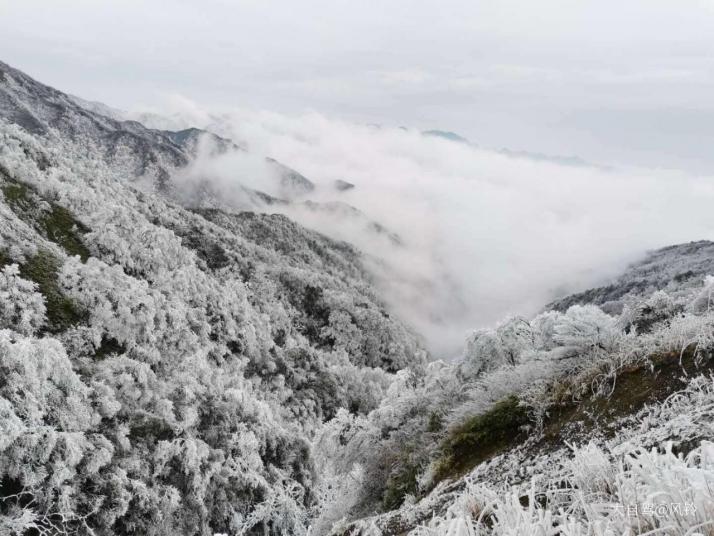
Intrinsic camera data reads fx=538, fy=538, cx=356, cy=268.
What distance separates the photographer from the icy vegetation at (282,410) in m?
→ 4.82

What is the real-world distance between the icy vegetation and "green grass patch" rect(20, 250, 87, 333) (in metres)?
0.23

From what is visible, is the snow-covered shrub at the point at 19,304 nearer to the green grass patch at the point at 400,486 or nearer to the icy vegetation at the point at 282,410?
the icy vegetation at the point at 282,410

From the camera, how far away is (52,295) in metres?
53.7

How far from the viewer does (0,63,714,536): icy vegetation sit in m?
4.82

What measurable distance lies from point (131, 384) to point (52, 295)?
1491 cm

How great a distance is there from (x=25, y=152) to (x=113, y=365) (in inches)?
2496

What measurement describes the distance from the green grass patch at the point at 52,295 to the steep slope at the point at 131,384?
202 mm

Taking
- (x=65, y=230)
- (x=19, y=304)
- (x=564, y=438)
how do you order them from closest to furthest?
(x=564, y=438), (x=19, y=304), (x=65, y=230)

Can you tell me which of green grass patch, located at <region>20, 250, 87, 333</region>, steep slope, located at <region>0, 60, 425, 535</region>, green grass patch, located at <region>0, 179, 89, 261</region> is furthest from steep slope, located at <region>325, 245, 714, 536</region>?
green grass patch, located at <region>0, 179, 89, 261</region>

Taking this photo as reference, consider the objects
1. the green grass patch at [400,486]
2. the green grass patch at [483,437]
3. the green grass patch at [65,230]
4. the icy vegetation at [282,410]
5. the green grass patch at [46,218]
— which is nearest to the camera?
the icy vegetation at [282,410]

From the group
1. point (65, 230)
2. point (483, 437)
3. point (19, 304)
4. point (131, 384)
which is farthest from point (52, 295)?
point (483, 437)

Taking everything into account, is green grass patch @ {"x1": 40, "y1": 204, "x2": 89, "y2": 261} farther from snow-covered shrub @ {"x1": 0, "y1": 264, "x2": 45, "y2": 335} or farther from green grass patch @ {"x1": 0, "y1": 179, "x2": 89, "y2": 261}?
snow-covered shrub @ {"x1": 0, "y1": 264, "x2": 45, "y2": 335}

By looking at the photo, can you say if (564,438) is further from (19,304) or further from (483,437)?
(19,304)

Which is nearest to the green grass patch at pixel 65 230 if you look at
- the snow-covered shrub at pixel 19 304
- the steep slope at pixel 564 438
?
the snow-covered shrub at pixel 19 304
